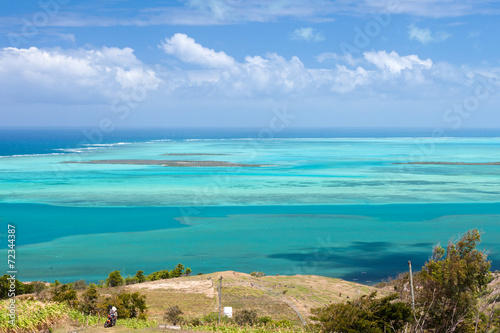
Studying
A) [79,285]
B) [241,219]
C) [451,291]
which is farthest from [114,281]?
[241,219]

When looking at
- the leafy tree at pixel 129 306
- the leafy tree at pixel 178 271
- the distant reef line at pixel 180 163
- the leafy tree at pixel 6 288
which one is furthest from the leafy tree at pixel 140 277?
the distant reef line at pixel 180 163

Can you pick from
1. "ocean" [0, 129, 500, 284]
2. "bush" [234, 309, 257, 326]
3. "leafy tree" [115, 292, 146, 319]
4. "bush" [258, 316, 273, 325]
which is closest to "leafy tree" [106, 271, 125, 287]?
"ocean" [0, 129, 500, 284]

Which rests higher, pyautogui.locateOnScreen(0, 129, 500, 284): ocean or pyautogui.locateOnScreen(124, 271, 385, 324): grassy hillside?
pyautogui.locateOnScreen(0, 129, 500, 284): ocean

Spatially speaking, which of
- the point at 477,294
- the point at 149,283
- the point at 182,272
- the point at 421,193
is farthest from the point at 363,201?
the point at 477,294

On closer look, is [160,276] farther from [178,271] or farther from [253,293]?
[253,293]

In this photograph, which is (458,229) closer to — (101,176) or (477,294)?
(477,294)

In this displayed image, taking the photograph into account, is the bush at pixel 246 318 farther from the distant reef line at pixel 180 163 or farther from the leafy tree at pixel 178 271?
the distant reef line at pixel 180 163

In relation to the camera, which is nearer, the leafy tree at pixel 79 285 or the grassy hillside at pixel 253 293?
the grassy hillside at pixel 253 293

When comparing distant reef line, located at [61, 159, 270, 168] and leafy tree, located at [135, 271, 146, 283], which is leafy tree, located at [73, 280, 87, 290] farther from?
distant reef line, located at [61, 159, 270, 168]
